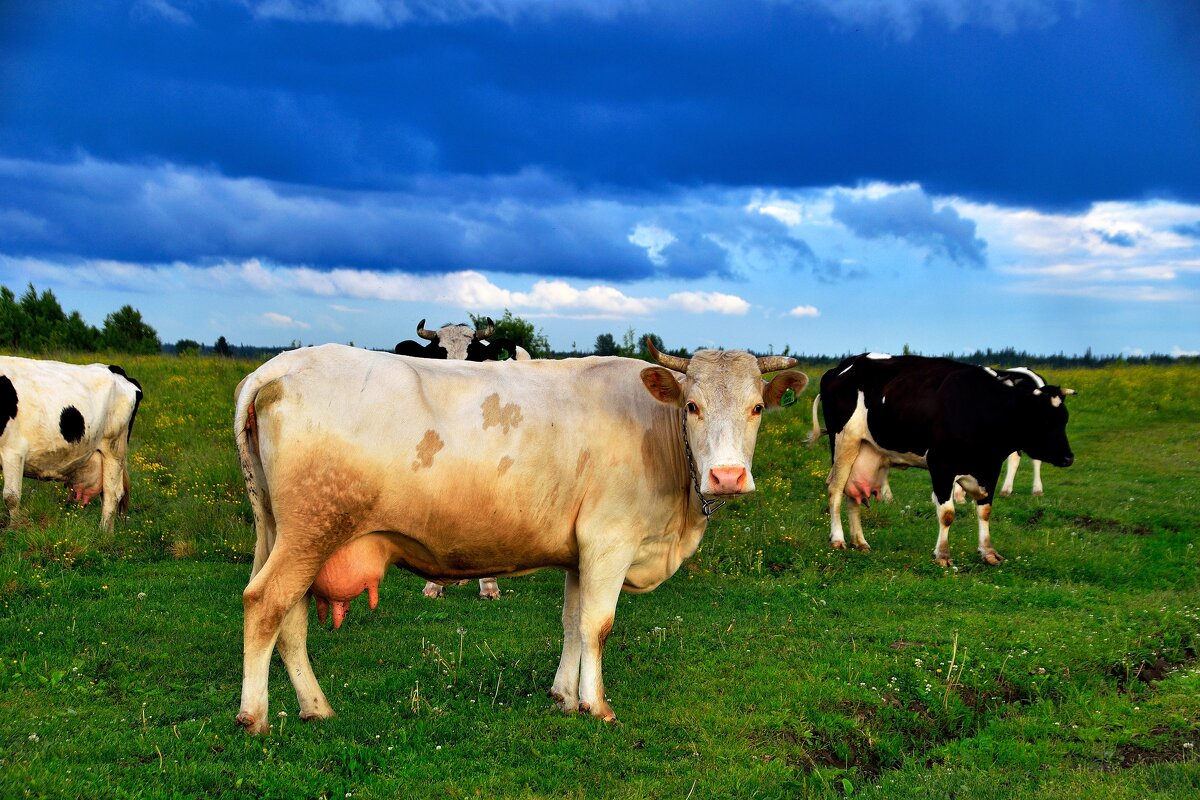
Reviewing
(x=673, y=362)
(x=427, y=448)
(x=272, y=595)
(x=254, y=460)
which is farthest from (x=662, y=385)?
(x=272, y=595)

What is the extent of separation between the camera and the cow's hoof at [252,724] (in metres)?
6.60

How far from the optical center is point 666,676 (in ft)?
26.8

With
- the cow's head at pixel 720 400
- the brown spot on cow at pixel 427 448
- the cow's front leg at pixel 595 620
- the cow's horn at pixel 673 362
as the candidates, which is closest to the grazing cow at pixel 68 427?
the brown spot on cow at pixel 427 448

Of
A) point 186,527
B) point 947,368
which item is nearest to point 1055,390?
point 947,368

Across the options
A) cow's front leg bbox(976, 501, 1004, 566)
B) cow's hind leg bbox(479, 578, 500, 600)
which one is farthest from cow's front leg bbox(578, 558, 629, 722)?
cow's front leg bbox(976, 501, 1004, 566)

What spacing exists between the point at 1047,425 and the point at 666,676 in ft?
30.0

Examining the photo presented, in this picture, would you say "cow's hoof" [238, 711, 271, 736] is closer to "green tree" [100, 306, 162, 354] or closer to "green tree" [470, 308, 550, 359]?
"green tree" [470, 308, 550, 359]

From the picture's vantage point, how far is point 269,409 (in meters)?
6.38

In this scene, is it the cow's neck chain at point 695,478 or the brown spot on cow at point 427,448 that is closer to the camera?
the brown spot on cow at point 427,448

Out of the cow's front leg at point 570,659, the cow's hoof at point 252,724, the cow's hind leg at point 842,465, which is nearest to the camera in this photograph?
the cow's hoof at point 252,724

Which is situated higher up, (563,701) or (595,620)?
(595,620)

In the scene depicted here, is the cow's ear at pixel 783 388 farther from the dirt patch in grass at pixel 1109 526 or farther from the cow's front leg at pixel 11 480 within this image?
the cow's front leg at pixel 11 480

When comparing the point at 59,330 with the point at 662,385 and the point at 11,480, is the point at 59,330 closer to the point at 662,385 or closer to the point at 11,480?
the point at 11,480

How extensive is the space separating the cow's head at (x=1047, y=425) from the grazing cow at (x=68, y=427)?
14.4 meters
